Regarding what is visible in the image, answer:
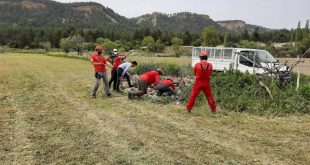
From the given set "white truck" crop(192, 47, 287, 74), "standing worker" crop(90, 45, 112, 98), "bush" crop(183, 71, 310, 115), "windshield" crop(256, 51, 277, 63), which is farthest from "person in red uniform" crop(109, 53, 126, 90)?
"windshield" crop(256, 51, 277, 63)

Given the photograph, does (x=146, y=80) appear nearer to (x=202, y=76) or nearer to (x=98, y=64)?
(x=98, y=64)

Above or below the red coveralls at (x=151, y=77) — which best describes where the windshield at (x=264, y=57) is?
above

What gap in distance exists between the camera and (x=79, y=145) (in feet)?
22.1

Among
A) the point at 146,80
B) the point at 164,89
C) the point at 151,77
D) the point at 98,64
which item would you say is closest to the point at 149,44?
the point at 151,77

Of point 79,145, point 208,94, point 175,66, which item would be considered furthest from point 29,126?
point 175,66

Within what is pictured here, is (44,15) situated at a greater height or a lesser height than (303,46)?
greater

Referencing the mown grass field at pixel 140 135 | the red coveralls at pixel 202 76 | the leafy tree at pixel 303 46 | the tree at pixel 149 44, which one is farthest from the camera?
the tree at pixel 149 44

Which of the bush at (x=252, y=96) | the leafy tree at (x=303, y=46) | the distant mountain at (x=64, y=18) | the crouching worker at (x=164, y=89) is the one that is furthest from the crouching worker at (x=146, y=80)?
the distant mountain at (x=64, y=18)

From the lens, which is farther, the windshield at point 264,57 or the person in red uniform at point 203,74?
the windshield at point 264,57

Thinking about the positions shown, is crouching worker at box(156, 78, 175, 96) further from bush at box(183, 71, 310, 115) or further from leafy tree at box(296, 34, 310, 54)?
leafy tree at box(296, 34, 310, 54)

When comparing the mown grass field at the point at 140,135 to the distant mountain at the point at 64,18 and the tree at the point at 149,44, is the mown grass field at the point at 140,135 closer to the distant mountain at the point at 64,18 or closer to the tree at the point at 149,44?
the tree at the point at 149,44

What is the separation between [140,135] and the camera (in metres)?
7.57

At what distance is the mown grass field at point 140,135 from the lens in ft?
20.3

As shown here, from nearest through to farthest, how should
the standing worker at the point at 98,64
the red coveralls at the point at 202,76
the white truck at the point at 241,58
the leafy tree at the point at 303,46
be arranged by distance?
the red coveralls at the point at 202,76 → the standing worker at the point at 98,64 → the white truck at the point at 241,58 → the leafy tree at the point at 303,46
